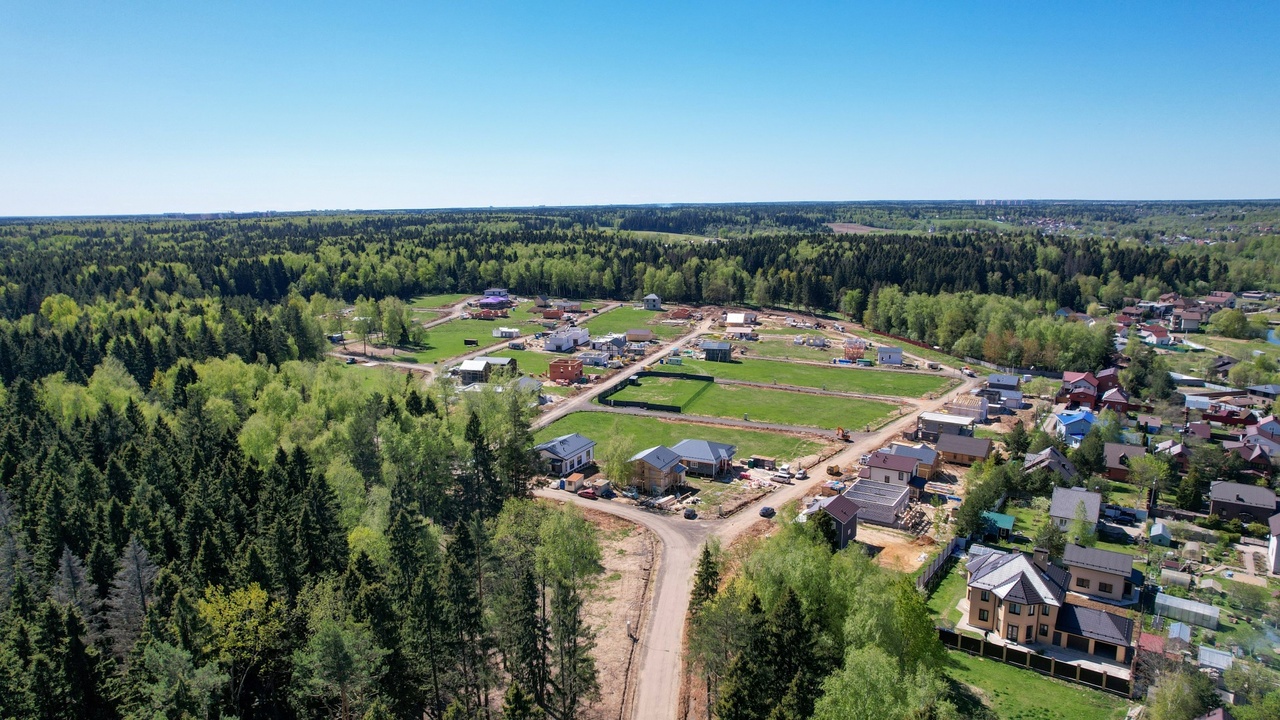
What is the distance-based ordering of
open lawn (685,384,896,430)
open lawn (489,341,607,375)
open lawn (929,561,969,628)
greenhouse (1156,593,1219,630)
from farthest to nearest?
open lawn (489,341,607,375) < open lawn (685,384,896,430) < open lawn (929,561,969,628) < greenhouse (1156,593,1219,630)

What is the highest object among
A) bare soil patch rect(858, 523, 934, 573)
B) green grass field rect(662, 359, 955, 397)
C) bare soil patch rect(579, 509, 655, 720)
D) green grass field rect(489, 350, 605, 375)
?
green grass field rect(489, 350, 605, 375)

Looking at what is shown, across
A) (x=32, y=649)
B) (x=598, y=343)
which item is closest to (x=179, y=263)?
(x=598, y=343)

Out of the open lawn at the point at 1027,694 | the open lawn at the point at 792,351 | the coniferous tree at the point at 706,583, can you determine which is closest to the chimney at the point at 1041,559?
the open lawn at the point at 1027,694

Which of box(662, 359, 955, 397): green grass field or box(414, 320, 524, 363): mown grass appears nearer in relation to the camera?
box(662, 359, 955, 397): green grass field

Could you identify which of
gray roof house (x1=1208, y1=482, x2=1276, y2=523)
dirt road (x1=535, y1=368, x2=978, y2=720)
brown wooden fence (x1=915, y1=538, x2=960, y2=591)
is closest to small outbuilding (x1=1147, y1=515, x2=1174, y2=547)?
gray roof house (x1=1208, y1=482, x2=1276, y2=523)

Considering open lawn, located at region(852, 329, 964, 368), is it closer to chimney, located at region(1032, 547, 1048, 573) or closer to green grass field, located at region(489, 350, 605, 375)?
green grass field, located at region(489, 350, 605, 375)

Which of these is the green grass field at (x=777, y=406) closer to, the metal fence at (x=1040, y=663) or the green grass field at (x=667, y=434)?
the green grass field at (x=667, y=434)

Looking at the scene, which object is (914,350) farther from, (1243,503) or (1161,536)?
(1161,536)
